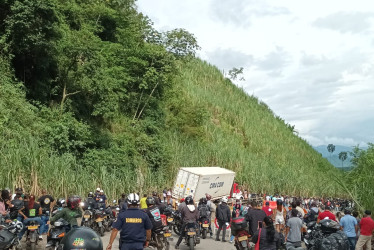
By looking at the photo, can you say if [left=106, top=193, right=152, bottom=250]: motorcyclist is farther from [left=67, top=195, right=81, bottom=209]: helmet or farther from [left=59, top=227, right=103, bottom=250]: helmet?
[left=59, top=227, right=103, bottom=250]: helmet

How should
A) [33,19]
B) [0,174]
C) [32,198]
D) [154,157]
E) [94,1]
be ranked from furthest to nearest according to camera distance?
[94,1] < [154,157] < [33,19] < [0,174] < [32,198]

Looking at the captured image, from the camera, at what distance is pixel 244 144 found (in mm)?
49188

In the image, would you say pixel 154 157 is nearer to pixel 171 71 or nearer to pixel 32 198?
pixel 171 71

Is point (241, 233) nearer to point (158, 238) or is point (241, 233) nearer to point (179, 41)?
point (158, 238)

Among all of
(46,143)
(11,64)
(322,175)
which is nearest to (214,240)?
(46,143)

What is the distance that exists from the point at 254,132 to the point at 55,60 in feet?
105

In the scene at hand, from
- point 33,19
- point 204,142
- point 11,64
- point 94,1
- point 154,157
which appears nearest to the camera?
point 33,19

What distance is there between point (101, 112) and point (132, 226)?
789 inches

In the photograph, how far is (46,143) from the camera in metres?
22.5

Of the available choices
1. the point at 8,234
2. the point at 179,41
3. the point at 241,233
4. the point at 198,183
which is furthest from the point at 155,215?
the point at 179,41

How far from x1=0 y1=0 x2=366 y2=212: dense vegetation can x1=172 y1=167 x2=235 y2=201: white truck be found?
4.83 ft

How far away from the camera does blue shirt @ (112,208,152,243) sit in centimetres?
683

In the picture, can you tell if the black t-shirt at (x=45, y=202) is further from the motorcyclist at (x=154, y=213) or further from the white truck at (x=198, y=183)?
the white truck at (x=198, y=183)

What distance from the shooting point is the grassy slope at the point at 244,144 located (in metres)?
35.8
